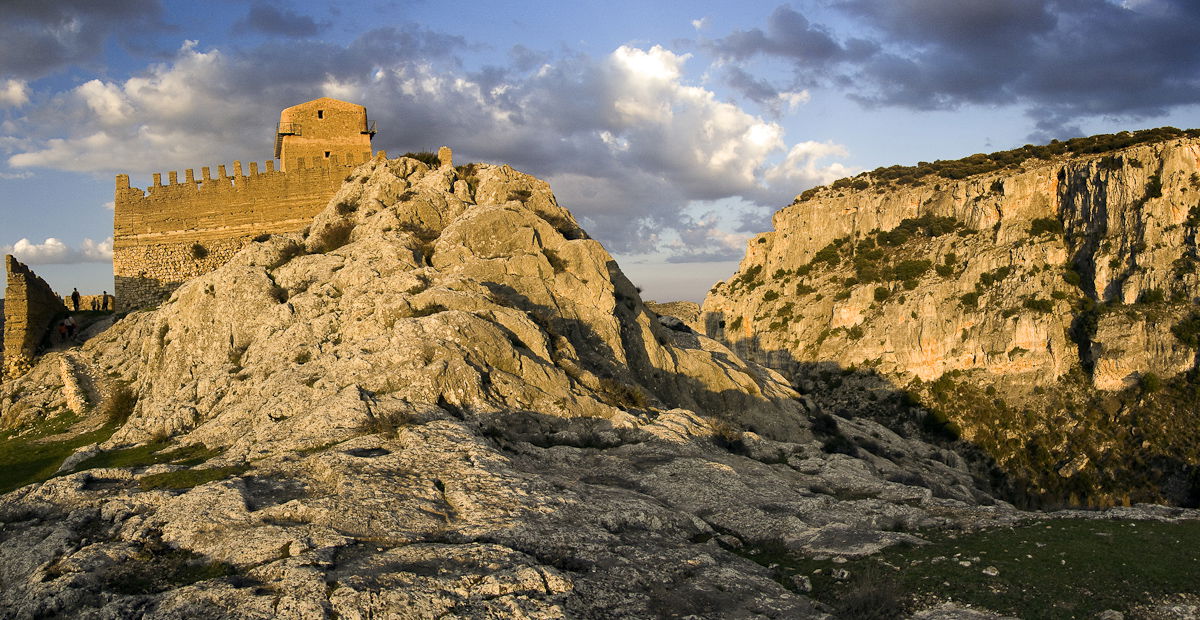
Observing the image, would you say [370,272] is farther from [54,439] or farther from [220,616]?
[220,616]

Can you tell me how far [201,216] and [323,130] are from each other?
6.82m

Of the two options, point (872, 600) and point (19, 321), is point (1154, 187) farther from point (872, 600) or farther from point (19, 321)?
point (19, 321)

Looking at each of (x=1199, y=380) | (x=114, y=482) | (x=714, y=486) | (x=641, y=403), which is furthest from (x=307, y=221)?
(x=1199, y=380)

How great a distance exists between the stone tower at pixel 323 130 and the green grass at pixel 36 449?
16.8 m

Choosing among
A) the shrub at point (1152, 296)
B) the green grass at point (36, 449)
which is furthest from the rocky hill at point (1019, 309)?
the green grass at point (36, 449)

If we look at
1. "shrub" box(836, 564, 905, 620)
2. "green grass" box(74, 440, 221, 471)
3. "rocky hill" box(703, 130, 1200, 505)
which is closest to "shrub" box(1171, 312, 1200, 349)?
"rocky hill" box(703, 130, 1200, 505)

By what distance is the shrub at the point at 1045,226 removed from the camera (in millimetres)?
90750

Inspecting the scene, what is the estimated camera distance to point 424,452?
1300 centimetres

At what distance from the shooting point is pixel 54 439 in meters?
21.5

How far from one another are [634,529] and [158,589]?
20.8 ft

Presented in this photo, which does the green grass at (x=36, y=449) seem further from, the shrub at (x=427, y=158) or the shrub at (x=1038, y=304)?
the shrub at (x=1038, y=304)

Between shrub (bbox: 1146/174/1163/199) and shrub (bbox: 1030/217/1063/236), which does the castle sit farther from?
shrub (bbox: 1030/217/1063/236)

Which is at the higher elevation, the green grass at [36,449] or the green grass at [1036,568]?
the green grass at [36,449]

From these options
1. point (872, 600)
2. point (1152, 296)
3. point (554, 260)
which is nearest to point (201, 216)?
point (554, 260)
